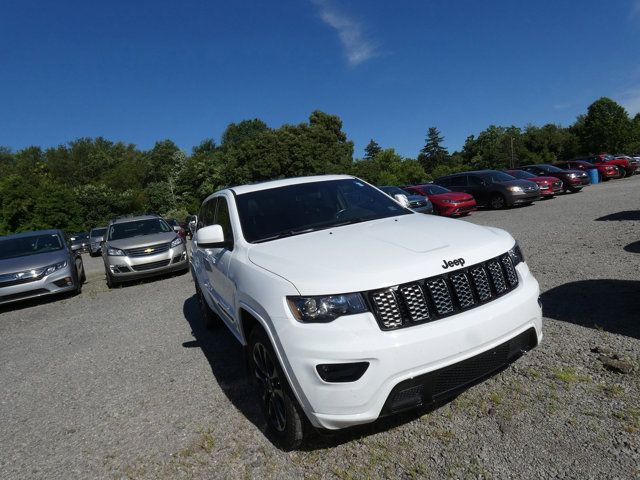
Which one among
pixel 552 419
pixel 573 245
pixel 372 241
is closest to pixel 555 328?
pixel 552 419

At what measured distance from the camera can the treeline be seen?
138ft

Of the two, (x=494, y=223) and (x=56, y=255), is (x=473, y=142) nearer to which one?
(x=494, y=223)

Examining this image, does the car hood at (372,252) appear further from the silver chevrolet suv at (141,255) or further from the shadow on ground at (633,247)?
the silver chevrolet suv at (141,255)

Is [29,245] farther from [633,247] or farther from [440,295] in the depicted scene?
[633,247]

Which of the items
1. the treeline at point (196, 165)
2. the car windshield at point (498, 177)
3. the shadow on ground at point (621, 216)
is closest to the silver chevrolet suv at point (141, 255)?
the shadow on ground at point (621, 216)

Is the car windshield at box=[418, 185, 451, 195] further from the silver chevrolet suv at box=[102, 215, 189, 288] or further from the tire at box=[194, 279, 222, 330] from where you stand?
the tire at box=[194, 279, 222, 330]

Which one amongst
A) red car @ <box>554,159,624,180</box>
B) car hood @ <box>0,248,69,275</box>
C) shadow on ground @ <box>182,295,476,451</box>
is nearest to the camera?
shadow on ground @ <box>182,295,476,451</box>

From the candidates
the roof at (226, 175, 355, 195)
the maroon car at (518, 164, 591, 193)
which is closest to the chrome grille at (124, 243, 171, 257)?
the roof at (226, 175, 355, 195)

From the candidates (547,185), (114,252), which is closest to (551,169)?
(547,185)

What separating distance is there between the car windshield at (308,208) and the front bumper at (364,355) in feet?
3.95

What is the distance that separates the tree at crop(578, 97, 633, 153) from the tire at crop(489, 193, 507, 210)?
157 feet

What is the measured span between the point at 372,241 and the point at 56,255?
335 inches

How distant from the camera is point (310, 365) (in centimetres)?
224

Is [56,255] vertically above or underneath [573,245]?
above
